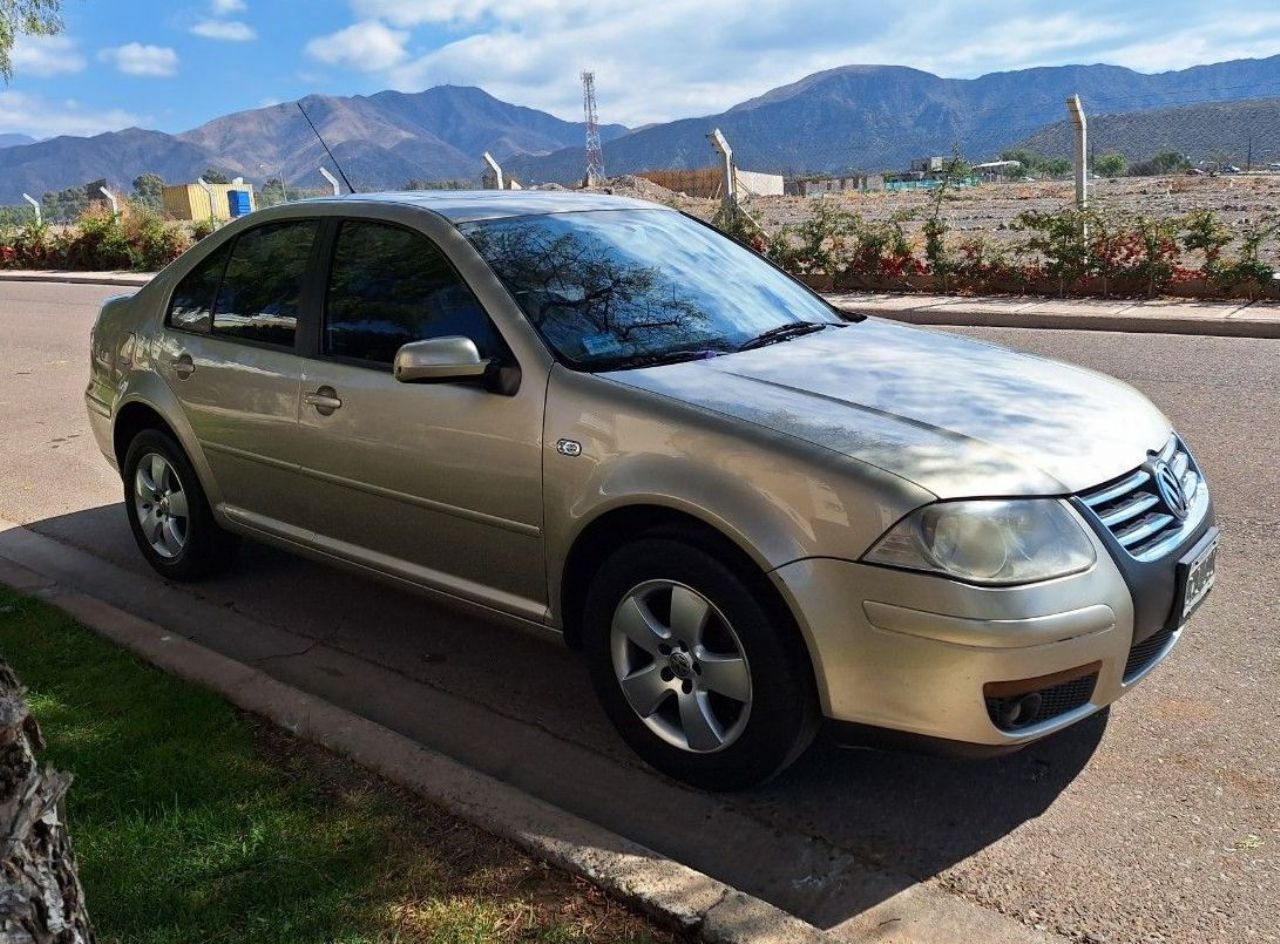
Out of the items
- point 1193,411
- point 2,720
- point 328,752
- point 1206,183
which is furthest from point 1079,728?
point 1206,183

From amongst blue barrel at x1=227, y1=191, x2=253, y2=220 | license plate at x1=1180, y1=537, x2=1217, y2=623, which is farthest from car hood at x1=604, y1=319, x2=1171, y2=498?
blue barrel at x1=227, y1=191, x2=253, y2=220

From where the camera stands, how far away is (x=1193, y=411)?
761 centimetres

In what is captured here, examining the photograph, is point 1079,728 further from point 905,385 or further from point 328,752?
point 328,752

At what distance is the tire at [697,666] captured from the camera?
10.00 feet

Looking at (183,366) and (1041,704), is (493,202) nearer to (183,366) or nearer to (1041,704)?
(183,366)

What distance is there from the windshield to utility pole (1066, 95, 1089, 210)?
11888 mm

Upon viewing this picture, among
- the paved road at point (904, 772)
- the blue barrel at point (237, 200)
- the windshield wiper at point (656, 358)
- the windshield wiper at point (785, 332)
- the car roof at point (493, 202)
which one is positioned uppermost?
the blue barrel at point (237, 200)

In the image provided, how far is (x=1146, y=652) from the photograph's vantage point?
3113 millimetres

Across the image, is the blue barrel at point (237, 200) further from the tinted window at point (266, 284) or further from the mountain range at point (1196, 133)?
the mountain range at point (1196, 133)

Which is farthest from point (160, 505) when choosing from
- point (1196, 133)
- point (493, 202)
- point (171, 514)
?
point (1196, 133)

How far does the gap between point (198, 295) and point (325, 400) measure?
1255 mm

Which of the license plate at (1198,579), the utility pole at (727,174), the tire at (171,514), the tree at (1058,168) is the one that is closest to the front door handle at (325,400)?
the tire at (171,514)

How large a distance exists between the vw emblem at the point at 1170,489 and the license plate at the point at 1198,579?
0.43 ft

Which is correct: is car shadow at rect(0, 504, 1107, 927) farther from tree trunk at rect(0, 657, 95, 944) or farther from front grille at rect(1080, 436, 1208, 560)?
tree trunk at rect(0, 657, 95, 944)
